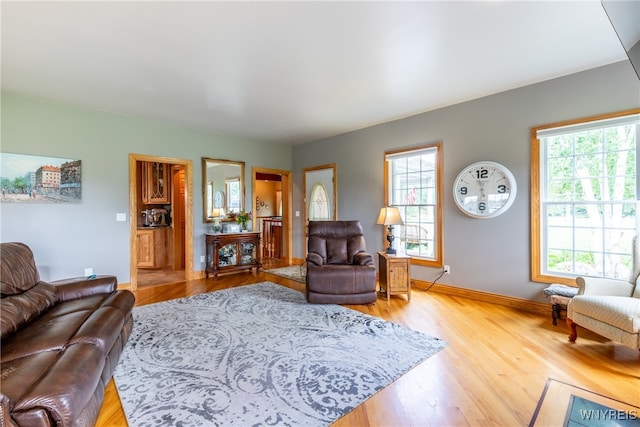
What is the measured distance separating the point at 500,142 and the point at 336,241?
252 cm

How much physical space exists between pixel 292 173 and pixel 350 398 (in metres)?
5.33

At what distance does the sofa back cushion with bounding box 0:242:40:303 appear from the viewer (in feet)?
6.68

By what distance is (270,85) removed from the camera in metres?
3.38

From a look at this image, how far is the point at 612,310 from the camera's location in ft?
7.38

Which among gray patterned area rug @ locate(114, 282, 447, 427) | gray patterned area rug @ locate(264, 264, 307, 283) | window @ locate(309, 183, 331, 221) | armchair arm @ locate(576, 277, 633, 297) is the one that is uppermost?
window @ locate(309, 183, 331, 221)

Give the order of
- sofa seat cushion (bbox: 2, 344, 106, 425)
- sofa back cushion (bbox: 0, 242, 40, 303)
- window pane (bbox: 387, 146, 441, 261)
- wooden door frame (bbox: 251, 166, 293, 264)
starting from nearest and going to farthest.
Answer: sofa seat cushion (bbox: 2, 344, 106, 425) → sofa back cushion (bbox: 0, 242, 40, 303) → window pane (bbox: 387, 146, 441, 261) → wooden door frame (bbox: 251, 166, 293, 264)

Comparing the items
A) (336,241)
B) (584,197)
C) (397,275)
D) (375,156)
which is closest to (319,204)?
(375,156)

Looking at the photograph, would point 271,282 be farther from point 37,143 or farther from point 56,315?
point 37,143

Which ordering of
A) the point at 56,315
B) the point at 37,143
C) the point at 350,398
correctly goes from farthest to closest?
the point at 37,143, the point at 56,315, the point at 350,398

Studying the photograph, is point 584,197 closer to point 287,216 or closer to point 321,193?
point 321,193

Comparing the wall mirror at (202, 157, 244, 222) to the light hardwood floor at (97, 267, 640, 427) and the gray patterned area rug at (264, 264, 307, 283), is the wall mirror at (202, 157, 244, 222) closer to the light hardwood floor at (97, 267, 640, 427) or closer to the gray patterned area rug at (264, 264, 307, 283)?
the gray patterned area rug at (264, 264, 307, 283)

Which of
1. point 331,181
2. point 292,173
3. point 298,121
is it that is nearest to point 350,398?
point 298,121

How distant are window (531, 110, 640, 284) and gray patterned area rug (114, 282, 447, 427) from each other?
1.93m

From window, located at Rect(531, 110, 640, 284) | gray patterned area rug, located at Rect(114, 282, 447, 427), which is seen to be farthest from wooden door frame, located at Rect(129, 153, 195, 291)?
window, located at Rect(531, 110, 640, 284)
